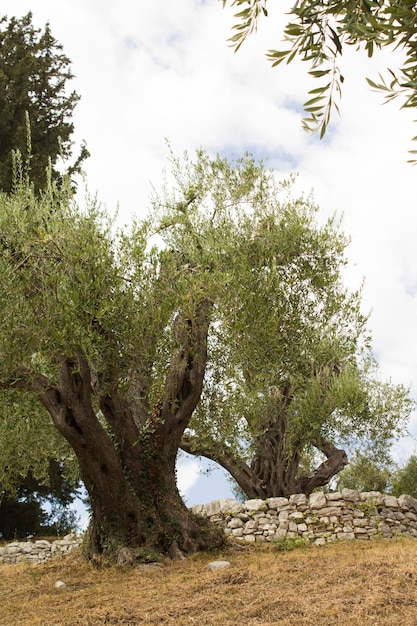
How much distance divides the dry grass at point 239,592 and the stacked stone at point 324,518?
120 inches

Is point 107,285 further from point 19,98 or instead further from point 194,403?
point 19,98

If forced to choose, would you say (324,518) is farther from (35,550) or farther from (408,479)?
(408,479)

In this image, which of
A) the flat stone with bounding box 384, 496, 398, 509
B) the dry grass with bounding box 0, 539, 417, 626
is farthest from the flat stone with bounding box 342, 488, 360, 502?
the dry grass with bounding box 0, 539, 417, 626

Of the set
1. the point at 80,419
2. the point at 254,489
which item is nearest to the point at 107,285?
the point at 80,419

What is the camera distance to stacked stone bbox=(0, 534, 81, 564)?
19.3 m

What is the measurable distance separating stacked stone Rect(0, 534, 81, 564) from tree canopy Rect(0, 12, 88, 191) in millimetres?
13906

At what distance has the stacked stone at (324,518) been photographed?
655 inches

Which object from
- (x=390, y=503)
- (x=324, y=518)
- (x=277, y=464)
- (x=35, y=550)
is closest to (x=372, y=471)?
(x=277, y=464)

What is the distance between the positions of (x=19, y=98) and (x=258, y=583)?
876 inches

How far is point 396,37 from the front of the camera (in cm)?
414

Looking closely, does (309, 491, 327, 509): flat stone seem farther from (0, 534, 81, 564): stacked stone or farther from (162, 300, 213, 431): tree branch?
(0, 534, 81, 564): stacked stone

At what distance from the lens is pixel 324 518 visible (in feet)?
54.9

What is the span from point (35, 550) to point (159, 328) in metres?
12.3

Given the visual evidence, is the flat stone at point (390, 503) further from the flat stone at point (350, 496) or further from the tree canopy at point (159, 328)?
the tree canopy at point (159, 328)
